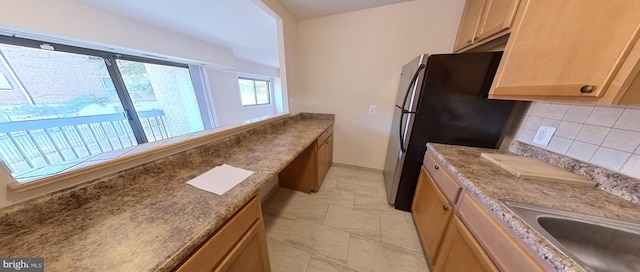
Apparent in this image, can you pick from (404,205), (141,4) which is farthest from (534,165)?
(141,4)

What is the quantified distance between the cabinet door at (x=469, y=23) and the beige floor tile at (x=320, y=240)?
2054 millimetres

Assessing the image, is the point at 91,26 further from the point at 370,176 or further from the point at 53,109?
the point at 370,176

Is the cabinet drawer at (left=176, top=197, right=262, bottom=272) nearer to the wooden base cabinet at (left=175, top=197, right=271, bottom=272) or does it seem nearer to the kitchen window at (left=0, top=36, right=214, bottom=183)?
the wooden base cabinet at (left=175, top=197, right=271, bottom=272)

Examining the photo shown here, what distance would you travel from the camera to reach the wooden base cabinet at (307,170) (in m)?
1.88

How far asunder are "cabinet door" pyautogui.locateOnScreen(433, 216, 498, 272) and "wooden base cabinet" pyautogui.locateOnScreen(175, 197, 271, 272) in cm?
106

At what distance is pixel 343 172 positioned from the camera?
2.46m

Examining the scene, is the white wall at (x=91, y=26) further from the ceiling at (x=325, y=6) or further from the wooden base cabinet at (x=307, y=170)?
the wooden base cabinet at (x=307, y=170)

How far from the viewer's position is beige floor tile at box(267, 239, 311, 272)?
1220 mm

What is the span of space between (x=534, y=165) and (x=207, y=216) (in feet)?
5.77

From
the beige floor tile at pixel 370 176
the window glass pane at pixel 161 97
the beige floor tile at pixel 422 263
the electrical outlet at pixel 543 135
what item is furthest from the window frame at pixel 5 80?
the electrical outlet at pixel 543 135

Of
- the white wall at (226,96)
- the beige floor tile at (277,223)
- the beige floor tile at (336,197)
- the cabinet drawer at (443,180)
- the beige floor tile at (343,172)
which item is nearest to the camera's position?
the cabinet drawer at (443,180)

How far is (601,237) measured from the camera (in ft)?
2.04

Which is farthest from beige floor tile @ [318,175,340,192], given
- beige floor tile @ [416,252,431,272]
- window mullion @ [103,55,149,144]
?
window mullion @ [103,55,149,144]

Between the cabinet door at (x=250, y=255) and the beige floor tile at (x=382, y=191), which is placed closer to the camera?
the cabinet door at (x=250, y=255)
